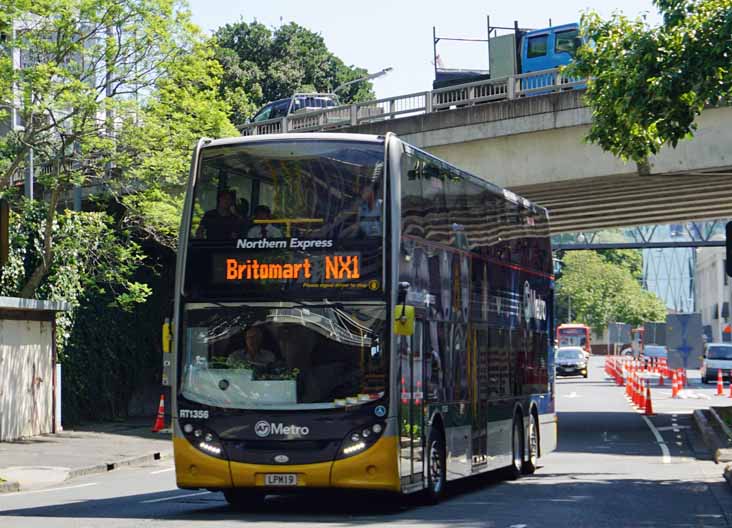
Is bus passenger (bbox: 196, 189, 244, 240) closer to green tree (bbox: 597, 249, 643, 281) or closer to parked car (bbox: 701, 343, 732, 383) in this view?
parked car (bbox: 701, 343, 732, 383)

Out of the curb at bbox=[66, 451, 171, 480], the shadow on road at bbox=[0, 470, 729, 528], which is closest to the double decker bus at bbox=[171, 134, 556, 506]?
the shadow on road at bbox=[0, 470, 729, 528]

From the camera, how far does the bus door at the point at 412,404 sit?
15.3 m

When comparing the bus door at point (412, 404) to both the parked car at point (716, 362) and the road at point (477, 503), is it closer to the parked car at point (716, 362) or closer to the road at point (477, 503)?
the road at point (477, 503)

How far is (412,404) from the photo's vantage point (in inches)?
616

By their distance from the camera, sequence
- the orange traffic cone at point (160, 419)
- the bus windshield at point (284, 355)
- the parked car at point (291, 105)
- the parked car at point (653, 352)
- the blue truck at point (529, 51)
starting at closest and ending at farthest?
the bus windshield at point (284, 355)
the orange traffic cone at point (160, 419)
the blue truck at point (529, 51)
the parked car at point (291, 105)
the parked car at point (653, 352)

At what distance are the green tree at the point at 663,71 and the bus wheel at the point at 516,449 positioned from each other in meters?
4.50

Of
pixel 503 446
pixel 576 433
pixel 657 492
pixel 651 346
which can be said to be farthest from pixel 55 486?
pixel 651 346

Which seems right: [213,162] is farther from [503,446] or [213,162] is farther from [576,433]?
[576,433]

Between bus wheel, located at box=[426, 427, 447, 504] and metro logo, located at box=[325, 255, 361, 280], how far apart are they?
2394 millimetres

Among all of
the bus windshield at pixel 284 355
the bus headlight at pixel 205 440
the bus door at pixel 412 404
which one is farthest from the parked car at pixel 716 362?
the bus headlight at pixel 205 440

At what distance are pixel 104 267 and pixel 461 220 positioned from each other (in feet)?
53.4

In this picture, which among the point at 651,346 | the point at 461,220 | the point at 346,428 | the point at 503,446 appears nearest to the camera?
the point at 346,428

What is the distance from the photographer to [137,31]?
2898 centimetres

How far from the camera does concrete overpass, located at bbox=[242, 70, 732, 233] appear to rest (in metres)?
31.0
